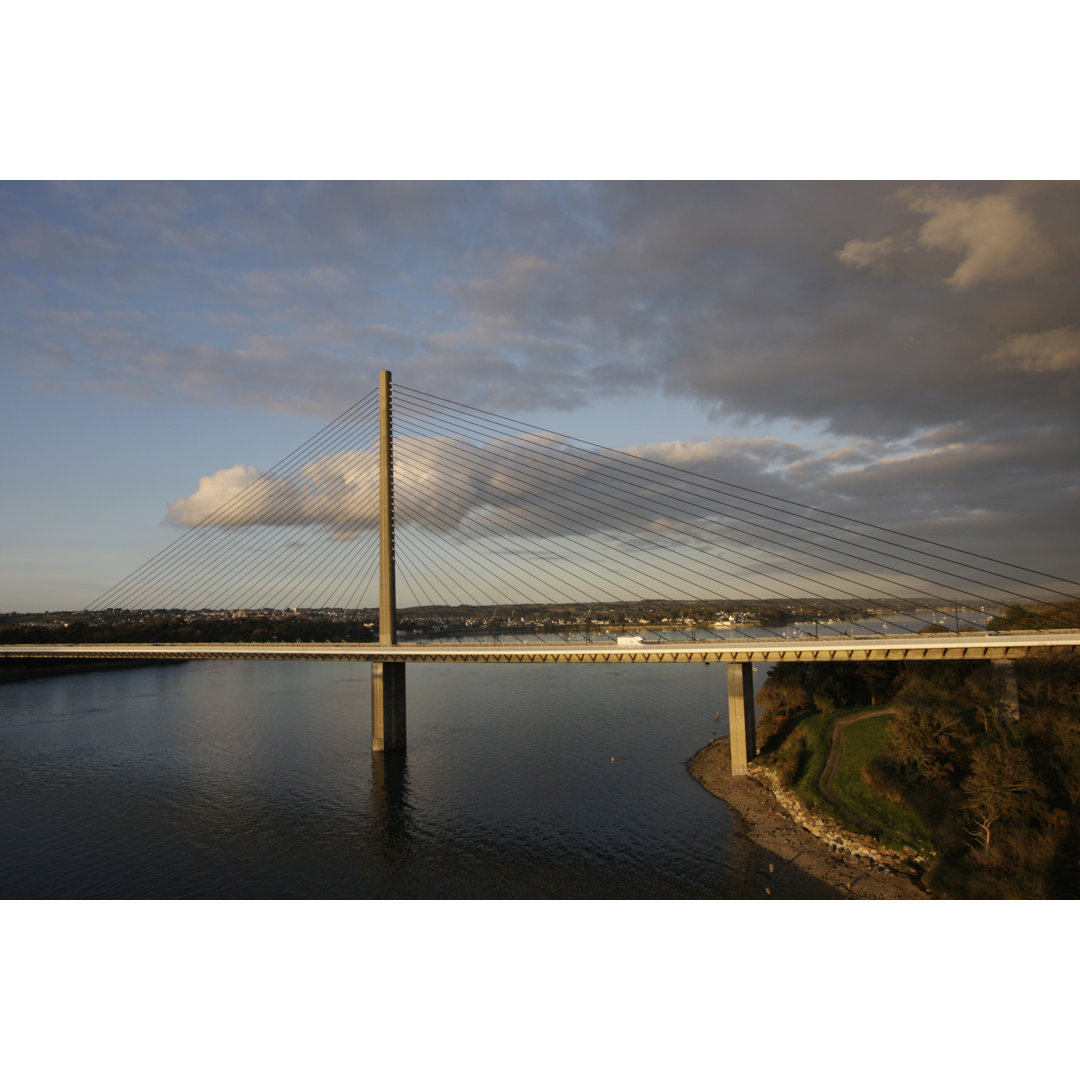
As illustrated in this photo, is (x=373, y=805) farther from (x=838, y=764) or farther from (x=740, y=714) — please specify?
(x=838, y=764)

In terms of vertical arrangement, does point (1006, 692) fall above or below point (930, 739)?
above

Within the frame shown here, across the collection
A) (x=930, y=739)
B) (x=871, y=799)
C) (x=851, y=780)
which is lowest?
(x=871, y=799)

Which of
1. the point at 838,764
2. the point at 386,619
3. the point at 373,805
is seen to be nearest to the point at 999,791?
the point at 838,764

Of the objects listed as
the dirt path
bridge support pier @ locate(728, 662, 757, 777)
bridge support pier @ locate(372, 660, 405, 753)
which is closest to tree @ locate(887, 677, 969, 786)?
the dirt path

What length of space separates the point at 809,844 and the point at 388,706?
22.5 meters

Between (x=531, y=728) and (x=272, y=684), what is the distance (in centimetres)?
3900

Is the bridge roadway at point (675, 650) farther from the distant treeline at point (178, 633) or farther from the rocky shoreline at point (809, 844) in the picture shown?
the distant treeline at point (178, 633)

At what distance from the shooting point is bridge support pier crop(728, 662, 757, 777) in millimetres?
27891

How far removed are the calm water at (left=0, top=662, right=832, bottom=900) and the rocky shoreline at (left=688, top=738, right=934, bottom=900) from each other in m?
0.67

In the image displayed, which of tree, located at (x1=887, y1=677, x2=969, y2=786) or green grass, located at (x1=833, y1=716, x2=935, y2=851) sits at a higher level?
tree, located at (x1=887, y1=677, x2=969, y2=786)

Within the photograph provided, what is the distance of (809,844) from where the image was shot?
2020 cm

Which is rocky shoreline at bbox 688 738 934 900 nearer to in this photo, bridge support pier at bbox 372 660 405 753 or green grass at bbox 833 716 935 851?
green grass at bbox 833 716 935 851

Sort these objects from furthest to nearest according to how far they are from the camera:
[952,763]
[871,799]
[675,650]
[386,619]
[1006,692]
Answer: [386,619] → [675,650] → [1006,692] → [871,799] → [952,763]

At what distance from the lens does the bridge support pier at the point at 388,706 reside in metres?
33.7
